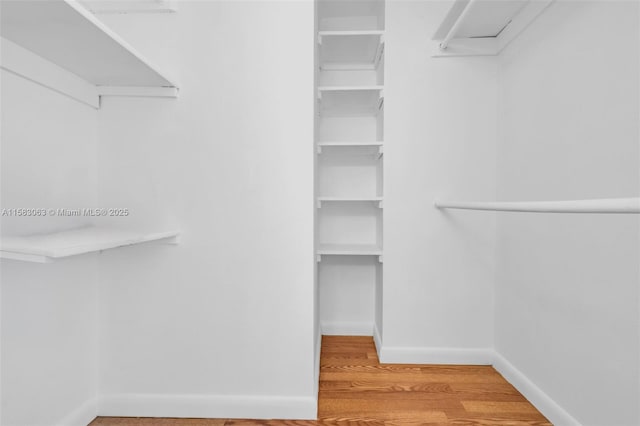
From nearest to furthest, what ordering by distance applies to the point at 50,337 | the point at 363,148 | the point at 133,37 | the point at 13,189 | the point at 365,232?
the point at 13,189 < the point at 50,337 < the point at 133,37 < the point at 363,148 < the point at 365,232

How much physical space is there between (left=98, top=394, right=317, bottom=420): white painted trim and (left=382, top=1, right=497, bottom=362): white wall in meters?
0.68

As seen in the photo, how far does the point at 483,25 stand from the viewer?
5.45ft

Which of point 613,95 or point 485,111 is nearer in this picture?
point 613,95

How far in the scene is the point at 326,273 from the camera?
2.22 meters

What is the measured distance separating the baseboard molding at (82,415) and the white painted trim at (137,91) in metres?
1.20

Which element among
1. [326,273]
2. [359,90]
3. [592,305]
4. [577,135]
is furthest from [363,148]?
[592,305]

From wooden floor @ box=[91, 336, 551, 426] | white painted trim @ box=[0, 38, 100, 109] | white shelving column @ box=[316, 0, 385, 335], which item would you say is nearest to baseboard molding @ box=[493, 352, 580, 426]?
wooden floor @ box=[91, 336, 551, 426]

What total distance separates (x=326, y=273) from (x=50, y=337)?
1.45 meters

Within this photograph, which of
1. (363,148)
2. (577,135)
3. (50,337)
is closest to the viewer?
(50,337)

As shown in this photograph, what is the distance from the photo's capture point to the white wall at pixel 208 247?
1.33m

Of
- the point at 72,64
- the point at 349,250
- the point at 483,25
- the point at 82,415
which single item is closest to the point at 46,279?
the point at 82,415

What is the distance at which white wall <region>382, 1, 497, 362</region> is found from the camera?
1.82m

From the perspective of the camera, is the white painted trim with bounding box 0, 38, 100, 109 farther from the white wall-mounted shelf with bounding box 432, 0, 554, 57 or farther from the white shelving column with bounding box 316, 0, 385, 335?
the white wall-mounted shelf with bounding box 432, 0, 554, 57

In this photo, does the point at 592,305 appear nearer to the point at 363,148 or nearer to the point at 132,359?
the point at 363,148
